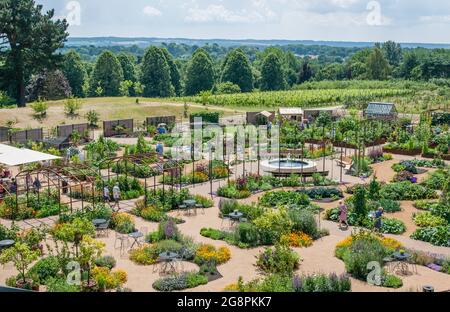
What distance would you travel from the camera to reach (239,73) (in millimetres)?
87812

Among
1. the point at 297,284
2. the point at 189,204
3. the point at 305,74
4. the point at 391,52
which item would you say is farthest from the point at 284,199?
the point at 391,52

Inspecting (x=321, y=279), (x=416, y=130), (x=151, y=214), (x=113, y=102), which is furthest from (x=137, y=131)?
(x=321, y=279)

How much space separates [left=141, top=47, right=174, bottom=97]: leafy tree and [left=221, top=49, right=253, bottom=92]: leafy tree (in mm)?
12743

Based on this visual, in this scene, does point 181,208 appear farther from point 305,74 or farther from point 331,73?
point 331,73

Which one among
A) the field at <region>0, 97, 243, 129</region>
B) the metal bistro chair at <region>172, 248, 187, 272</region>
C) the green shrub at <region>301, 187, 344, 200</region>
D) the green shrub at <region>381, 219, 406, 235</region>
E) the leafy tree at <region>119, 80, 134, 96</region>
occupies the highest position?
the leafy tree at <region>119, 80, 134, 96</region>

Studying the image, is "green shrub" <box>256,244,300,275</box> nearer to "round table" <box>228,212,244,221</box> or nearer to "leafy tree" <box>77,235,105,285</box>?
"round table" <box>228,212,244,221</box>

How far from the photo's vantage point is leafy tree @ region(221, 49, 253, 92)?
288ft

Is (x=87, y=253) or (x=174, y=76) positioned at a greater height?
(x=174, y=76)

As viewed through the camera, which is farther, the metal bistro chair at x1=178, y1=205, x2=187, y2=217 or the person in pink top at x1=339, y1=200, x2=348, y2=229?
the metal bistro chair at x1=178, y1=205, x2=187, y2=217

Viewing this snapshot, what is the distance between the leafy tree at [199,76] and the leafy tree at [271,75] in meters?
10.9

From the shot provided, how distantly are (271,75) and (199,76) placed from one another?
1369 centimetres

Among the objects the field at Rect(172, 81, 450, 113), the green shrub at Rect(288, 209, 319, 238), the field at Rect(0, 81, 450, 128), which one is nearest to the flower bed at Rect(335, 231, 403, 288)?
the green shrub at Rect(288, 209, 319, 238)
